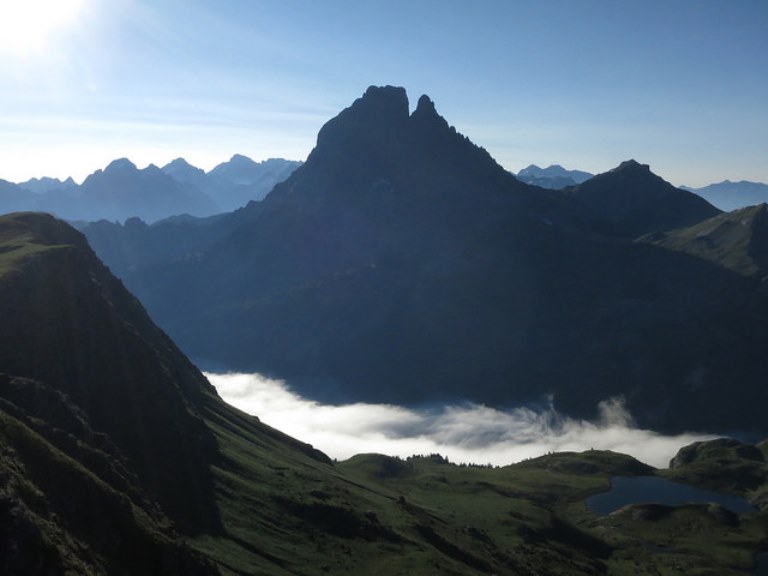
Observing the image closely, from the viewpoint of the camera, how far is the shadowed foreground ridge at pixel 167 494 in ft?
181

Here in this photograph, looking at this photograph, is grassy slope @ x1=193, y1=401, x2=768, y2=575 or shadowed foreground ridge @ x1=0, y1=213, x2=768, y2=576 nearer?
shadowed foreground ridge @ x1=0, y1=213, x2=768, y2=576

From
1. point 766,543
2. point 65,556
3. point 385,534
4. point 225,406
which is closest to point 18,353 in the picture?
point 65,556

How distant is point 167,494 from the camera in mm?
85000

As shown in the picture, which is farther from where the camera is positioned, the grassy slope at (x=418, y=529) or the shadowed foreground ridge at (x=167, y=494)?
the grassy slope at (x=418, y=529)

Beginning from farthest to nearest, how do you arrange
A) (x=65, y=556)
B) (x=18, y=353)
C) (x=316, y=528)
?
1. (x=316, y=528)
2. (x=18, y=353)
3. (x=65, y=556)

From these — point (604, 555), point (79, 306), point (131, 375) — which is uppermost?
point (79, 306)

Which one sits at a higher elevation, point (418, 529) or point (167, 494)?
point (167, 494)

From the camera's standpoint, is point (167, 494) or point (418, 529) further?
point (418, 529)

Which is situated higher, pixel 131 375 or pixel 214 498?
pixel 131 375

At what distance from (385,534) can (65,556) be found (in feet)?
222

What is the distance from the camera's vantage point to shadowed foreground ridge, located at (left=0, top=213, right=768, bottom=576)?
5531 cm

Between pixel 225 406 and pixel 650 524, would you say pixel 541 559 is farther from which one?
pixel 225 406

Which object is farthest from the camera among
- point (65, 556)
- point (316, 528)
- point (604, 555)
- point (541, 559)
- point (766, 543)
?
point (766, 543)

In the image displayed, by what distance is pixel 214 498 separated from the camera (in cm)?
9331
